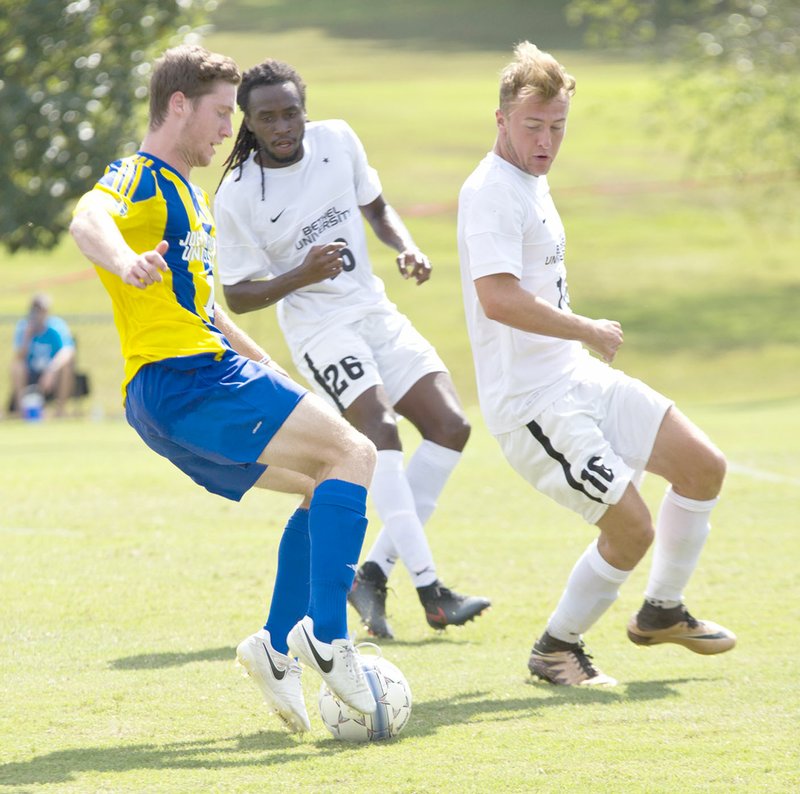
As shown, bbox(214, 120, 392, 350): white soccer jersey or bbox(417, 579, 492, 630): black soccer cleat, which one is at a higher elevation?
bbox(214, 120, 392, 350): white soccer jersey

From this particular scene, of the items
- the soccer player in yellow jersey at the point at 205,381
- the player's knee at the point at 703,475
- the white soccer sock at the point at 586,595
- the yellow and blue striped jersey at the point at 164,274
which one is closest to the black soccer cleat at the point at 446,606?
the white soccer sock at the point at 586,595

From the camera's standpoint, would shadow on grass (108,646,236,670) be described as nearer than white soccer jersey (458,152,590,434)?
No

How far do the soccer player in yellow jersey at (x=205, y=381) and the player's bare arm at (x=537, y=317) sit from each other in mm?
804

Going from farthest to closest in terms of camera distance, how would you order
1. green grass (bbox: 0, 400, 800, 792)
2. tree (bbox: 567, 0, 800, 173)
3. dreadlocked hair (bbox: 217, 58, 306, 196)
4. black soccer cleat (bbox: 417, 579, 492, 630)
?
1. tree (bbox: 567, 0, 800, 173)
2. dreadlocked hair (bbox: 217, 58, 306, 196)
3. black soccer cleat (bbox: 417, 579, 492, 630)
4. green grass (bbox: 0, 400, 800, 792)

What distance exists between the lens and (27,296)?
3225 centimetres

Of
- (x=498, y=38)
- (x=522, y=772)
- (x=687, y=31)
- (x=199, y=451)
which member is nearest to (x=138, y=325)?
(x=199, y=451)

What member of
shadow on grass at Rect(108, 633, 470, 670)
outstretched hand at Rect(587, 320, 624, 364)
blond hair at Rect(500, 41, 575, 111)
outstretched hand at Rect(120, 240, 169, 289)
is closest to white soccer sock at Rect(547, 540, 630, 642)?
outstretched hand at Rect(587, 320, 624, 364)

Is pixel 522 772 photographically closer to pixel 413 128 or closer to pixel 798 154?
pixel 798 154

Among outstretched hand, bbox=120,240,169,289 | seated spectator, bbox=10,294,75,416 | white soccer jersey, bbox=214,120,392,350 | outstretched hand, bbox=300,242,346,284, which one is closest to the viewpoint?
outstretched hand, bbox=120,240,169,289

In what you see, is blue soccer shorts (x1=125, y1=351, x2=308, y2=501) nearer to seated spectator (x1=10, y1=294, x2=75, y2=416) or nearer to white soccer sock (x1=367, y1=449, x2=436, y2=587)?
white soccer sock (x1=367, y1=449, x2=436, y2=587)

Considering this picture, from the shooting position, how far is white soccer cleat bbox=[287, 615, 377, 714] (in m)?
4.47

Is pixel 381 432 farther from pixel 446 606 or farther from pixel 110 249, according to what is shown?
pixel 110 249

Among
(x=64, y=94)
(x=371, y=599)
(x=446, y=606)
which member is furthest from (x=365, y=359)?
(x=64, y=94)

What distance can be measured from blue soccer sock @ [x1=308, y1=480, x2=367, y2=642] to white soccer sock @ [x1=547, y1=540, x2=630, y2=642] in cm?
118
